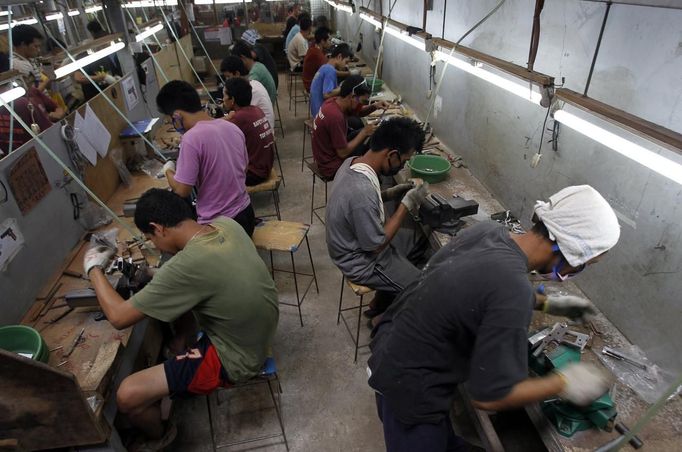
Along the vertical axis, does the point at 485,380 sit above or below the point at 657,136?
below

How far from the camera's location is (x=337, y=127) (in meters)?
4.29

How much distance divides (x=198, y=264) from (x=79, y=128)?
6.42 ft

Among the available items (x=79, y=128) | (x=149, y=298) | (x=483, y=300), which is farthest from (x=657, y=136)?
(x=79, y=128)

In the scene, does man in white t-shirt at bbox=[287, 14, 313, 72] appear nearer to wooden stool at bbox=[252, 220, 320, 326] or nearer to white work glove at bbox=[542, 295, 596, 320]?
wooden stool at bbox=[252, 220, 320, 326]

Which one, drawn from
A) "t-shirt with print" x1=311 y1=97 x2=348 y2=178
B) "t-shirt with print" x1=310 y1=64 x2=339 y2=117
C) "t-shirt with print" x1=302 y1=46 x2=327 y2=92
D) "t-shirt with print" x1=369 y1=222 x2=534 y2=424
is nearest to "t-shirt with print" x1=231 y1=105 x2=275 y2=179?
"t-shirt with print" x1=311 y1=97 x2=348 y2=178

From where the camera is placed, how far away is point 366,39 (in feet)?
29.1

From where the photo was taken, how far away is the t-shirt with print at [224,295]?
205cm

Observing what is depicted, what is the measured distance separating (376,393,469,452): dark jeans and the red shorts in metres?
1.03

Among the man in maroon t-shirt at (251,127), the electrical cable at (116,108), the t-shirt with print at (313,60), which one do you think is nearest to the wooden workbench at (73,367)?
the electrical cable at (116,108)

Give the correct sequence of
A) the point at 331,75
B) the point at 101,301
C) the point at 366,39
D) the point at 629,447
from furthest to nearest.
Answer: the point at 366,39 < the point at 331,75 < the point at 101,301 < the point at 629,447

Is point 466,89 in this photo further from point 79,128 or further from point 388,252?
point 79,128

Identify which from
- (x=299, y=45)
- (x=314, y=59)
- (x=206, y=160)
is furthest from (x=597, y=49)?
(x=299, y=45)

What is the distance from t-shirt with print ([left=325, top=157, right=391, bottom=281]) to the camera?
8.93 ft

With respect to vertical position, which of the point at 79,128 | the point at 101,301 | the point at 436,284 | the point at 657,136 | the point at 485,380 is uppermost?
the point at 657,136
